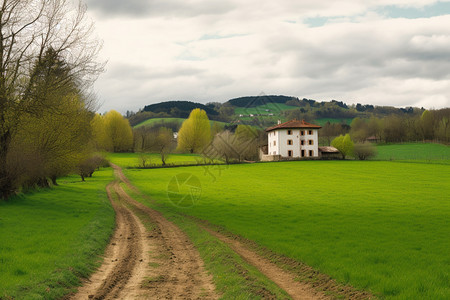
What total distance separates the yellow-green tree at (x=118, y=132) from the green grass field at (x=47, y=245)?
9462 cm

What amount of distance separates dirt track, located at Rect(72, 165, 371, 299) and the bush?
261 ft

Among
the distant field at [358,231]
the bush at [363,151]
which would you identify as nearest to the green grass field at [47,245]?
the distant field at [358,231]

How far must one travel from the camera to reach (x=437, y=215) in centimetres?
2078

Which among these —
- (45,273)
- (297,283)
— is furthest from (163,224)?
(297,283)

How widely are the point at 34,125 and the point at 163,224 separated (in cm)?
1704

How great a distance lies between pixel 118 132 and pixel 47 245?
11009cm

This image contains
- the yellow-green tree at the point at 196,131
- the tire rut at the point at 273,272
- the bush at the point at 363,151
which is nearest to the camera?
the tire rut at the point at 273,272

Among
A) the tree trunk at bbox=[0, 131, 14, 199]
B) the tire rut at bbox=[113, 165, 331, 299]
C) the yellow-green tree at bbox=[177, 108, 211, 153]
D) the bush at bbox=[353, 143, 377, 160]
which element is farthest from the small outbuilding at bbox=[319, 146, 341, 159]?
the tree trunk at bbox=[0, 131, 14, 199]

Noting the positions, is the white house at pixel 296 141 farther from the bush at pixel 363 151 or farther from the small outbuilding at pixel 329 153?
the bush at pixel 363 151

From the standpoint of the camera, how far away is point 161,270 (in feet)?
37.0

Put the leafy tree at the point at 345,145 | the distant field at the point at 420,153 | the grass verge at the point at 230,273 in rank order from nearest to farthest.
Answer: the grass verge at the point at 230,273
the distant field at the point at 420,153
the leafy tree at the point at 345,145

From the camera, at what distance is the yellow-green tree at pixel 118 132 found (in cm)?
11569

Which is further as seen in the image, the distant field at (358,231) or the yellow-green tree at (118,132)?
the yellow-green tree at (118,132)

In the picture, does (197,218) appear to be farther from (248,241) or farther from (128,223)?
(248,241)
